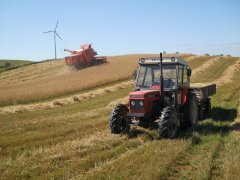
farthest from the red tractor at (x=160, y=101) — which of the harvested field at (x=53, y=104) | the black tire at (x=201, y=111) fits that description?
the harvested field at (x=53, y=104)

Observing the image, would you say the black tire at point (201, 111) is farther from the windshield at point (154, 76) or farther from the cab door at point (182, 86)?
the windshield at point (154, 76)

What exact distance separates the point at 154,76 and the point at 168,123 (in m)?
2.16

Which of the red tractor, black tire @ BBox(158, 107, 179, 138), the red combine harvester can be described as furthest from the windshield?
the red combine harvester

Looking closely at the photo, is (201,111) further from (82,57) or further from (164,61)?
(82,57)

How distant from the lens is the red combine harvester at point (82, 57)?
4294cm

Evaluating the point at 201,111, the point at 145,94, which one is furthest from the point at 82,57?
the point at 145,94

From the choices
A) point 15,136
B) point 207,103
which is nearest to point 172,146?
point 15,136

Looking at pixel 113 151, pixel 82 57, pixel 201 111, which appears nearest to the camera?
pixel 113 151

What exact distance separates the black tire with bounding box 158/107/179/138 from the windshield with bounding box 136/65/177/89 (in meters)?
1.25

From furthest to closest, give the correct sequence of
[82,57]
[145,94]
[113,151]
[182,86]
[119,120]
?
[82,57] < [182,86] < [119,120] < [145,94] < [113,151]

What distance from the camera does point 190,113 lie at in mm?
11141

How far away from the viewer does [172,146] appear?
8.66 metres

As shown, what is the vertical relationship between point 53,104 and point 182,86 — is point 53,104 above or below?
below

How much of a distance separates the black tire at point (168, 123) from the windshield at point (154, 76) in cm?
125
